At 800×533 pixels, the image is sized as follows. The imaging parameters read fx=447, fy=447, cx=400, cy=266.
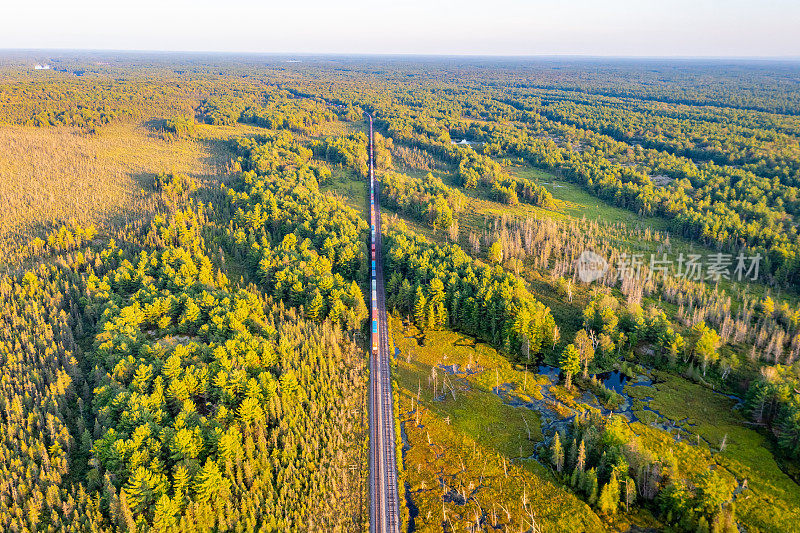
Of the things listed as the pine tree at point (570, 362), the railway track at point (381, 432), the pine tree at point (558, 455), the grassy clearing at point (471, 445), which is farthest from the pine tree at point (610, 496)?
the railway track at point (381, 432)

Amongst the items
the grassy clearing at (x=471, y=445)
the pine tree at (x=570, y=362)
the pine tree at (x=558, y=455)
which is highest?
the pine tree at (x=570, y=362)

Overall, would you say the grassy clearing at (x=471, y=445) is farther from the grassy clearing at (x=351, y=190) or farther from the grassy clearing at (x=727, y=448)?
the grassy clearing at (x=351, y=190)

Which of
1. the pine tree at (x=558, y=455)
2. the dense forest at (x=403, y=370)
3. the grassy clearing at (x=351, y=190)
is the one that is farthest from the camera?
the grassy clearing at (x=351, y=190)

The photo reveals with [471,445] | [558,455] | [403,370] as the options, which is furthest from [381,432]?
[558,455]

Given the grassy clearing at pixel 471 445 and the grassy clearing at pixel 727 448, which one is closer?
the grassy clearing at pixel 727 448

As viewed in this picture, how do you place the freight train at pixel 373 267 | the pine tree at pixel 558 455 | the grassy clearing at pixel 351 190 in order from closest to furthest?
the pine tree at pixel 558 455, the freight train at pixel 373 267, the grassy clearing at pixel 351 190

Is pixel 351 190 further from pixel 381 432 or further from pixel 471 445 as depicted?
pixel 471 445

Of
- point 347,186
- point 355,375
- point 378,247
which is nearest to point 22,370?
point 355,375

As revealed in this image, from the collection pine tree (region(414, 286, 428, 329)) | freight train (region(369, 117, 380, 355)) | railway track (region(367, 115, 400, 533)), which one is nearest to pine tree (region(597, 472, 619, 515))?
railway track (region(367, 115, 400, 533))

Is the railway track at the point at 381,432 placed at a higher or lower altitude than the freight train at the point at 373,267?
lower
